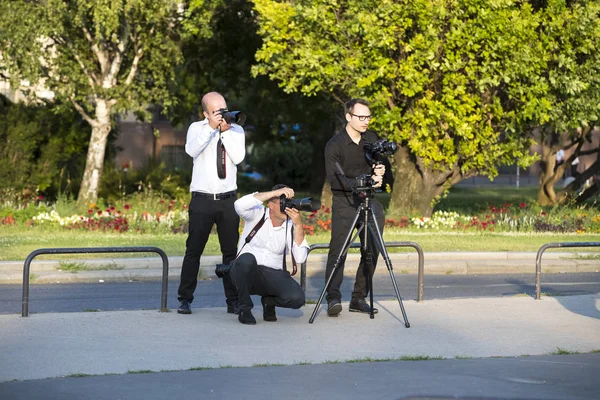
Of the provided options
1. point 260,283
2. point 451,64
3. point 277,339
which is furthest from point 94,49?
point 277,339

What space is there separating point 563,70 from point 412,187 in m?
3.98

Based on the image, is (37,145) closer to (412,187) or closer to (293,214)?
(412,187)

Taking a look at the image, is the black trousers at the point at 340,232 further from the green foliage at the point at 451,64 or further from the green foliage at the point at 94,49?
the green foliage at the point at 94,49

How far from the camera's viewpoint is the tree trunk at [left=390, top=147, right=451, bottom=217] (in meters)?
23.8

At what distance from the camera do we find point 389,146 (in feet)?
32.2

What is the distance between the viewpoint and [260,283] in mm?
9953

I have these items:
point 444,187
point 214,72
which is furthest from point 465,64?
point 214,72

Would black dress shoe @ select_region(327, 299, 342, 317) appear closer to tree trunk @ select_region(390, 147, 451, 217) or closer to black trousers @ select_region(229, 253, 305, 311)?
black trousers @ select_region(229, 253, 305, 311)

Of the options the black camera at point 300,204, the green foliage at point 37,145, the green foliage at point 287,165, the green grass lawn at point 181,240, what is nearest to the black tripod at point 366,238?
the black camera at point 300,204

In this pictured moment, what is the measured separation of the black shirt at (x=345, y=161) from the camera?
1024 cm

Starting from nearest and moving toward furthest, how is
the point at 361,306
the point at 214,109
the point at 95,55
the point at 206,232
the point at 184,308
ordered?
1. the point at 214,109
2. the point at 206,232
3. the point at 184,308
4. the point at 361,306
5. the point at 95,55

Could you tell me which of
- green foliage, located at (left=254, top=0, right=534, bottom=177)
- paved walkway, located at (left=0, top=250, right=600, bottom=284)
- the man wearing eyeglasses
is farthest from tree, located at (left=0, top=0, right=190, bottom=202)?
the man wearing eyeglasses

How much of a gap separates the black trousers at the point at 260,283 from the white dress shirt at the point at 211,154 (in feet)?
2.42

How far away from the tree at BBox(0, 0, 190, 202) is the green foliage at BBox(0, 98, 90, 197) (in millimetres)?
626
